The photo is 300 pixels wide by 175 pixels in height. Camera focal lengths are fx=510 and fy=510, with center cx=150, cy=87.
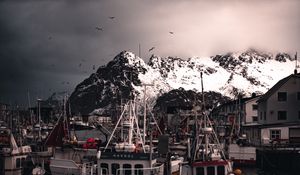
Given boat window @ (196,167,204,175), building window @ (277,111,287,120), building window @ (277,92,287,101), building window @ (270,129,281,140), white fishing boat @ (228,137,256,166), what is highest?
building window @ (277,92,287,101)

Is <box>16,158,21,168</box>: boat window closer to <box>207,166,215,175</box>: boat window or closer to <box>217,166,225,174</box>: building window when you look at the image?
<box>207,166,215,175</box>: boat window

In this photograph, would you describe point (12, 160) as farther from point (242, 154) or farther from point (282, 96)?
point (282, 96)

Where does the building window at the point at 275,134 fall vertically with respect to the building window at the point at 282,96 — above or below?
below

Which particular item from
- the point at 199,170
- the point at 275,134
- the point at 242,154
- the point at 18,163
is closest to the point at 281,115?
the point at 275,134

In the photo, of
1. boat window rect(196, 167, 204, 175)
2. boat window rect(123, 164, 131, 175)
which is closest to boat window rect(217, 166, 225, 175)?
boat window rect(196, 167, 204, 175)

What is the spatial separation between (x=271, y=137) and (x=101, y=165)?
127 ft

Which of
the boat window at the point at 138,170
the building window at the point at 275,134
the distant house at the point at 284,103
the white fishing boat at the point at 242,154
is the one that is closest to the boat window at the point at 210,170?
the boat window at the point at 138,170

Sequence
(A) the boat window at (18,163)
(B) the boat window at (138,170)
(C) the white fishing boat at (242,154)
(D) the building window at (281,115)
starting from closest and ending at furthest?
(B) the boat window at (138,170)
(A) the boat window at (18,163)
(C) the white fishing boat at (242,154)
(D) the building window at (281,115)

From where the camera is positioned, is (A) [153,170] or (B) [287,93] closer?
(A) [153,170]

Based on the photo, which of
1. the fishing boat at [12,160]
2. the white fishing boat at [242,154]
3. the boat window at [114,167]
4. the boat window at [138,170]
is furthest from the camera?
the white fishing boat at [242,154]

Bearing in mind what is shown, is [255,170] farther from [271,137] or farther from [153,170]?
[153,170]

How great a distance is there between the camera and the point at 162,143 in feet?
102

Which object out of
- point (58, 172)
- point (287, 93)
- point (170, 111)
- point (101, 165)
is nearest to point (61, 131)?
point (58, 172)

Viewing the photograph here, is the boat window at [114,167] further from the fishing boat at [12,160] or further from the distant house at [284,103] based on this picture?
the distant house at [284,103]
